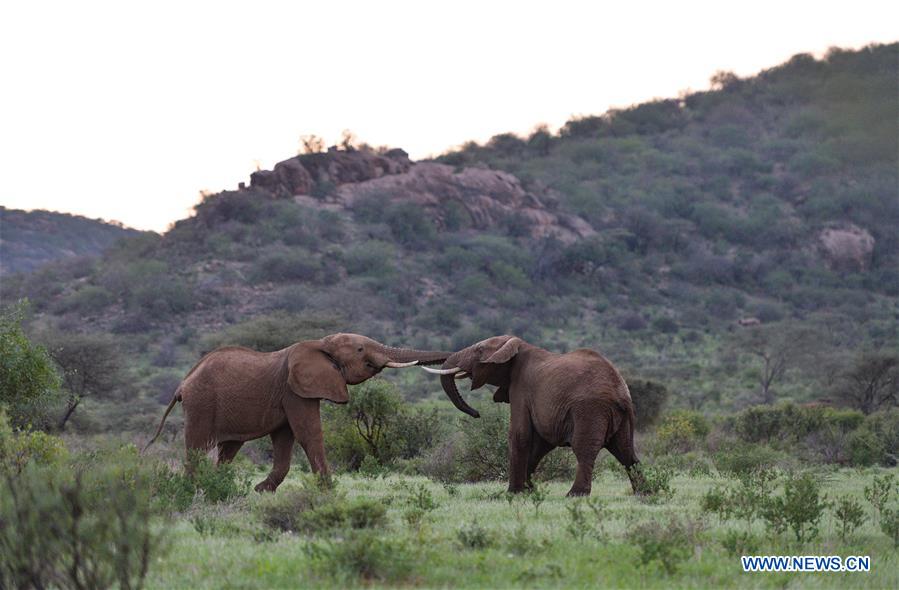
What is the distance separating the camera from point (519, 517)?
10773 millimetres

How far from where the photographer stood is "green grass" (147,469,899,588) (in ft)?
26.0

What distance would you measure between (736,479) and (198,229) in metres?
60.9

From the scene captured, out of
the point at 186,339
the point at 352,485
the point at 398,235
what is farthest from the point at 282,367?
the point at 398,235

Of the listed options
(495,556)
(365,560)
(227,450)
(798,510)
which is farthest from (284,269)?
(365,560)

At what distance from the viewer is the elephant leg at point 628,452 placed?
42.8 feet

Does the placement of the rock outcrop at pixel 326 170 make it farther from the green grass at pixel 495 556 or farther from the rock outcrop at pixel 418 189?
the green grass at pixel 495 556

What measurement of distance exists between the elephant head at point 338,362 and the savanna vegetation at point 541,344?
1.50 m

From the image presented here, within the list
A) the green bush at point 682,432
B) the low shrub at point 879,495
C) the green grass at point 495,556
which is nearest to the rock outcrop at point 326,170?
the green bush at point 682,432

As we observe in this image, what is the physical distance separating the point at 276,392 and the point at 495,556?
550 centimetres

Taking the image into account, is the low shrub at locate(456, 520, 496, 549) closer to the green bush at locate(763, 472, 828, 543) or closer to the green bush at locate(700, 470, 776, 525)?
the green bush at locate(763, 472, 828, 543)

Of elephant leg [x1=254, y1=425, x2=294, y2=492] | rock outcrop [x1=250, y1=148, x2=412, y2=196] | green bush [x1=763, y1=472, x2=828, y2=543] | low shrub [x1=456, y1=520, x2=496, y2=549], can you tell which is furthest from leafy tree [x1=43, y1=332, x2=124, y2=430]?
rock outcrop [x1=250, y1=148, x2=412, y2=196]

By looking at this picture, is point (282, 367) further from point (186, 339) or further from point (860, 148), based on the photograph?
point (860, 148)

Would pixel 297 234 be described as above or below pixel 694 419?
above

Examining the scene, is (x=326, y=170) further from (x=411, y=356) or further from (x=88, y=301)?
(x=411, y=356)
